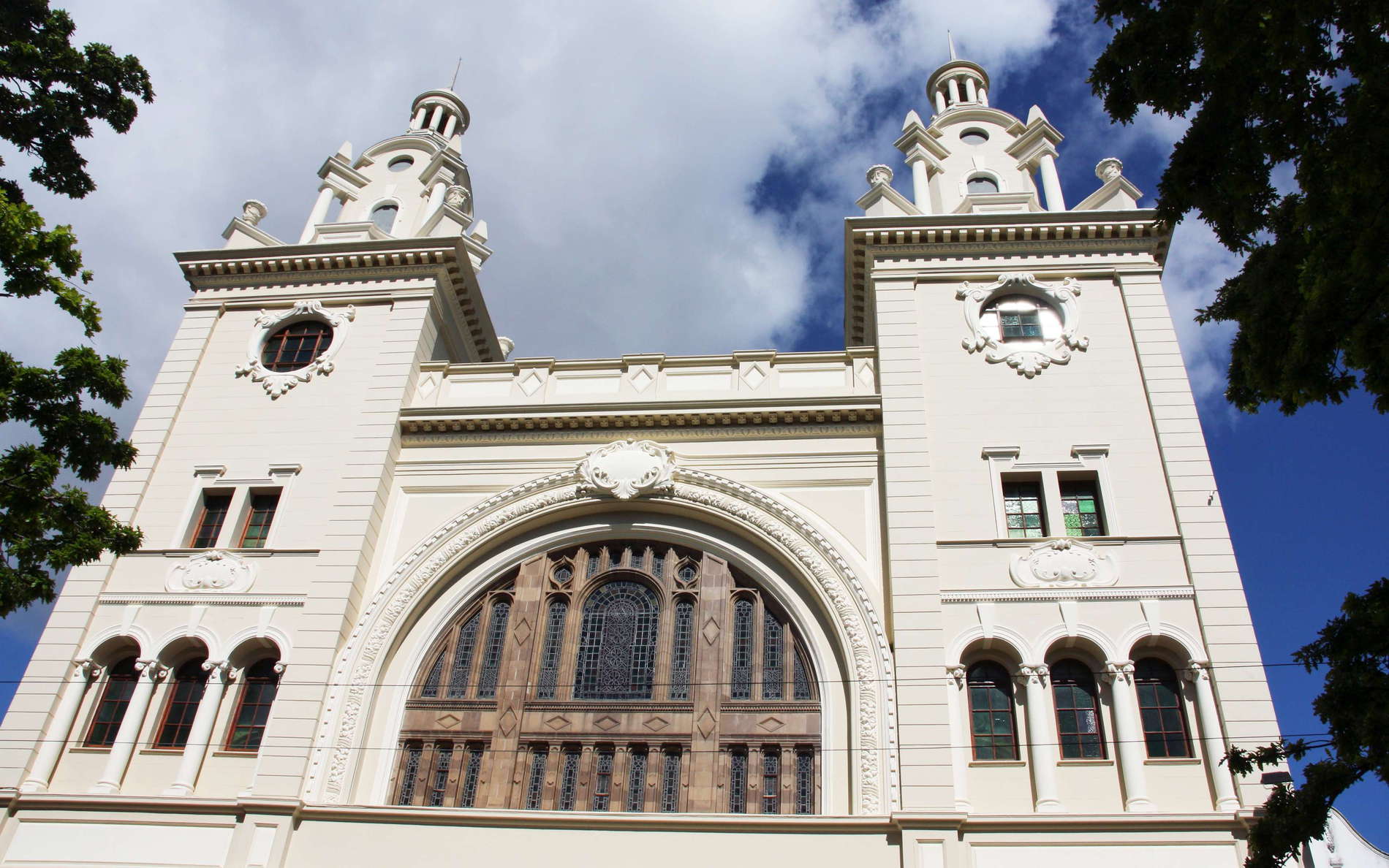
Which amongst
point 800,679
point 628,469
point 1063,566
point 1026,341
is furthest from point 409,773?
point 1026,341

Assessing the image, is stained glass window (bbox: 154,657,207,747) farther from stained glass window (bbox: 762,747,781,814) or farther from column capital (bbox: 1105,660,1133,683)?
column capital (bbox: 1105,660,1133,683)

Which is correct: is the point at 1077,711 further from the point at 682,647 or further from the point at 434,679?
the point at 434,679

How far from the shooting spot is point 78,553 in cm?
1465

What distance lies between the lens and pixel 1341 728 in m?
12.0

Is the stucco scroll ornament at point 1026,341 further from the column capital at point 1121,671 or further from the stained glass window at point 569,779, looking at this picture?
the stained glass window at point 569,779

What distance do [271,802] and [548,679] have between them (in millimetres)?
5157

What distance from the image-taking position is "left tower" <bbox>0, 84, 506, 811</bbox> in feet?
61.8

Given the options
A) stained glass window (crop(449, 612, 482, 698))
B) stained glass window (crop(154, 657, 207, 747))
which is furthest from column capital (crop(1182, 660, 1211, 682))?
stained glass window (crop(154, 657, 207, 747))

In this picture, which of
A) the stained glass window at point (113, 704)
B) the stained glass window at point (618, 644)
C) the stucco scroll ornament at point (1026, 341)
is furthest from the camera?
the stucco scroll ornament at point (1026, 341)

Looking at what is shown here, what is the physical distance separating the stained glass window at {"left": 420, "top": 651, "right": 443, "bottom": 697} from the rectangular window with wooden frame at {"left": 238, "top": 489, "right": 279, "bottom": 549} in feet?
14.3

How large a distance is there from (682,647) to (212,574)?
943 cm

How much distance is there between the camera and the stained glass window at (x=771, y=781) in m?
18.0

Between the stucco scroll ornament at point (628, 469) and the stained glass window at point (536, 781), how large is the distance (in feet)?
17.3

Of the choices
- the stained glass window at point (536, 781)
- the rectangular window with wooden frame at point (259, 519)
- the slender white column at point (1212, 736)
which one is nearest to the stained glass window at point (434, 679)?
the stained glass window at point (536, 781)
